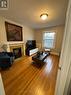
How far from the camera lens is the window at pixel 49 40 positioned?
16.1 feet

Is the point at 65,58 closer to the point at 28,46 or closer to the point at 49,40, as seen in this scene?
the point at 28,46

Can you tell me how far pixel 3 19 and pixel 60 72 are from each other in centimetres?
327

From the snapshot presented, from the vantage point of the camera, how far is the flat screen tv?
122 inches

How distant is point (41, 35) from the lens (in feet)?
17.9

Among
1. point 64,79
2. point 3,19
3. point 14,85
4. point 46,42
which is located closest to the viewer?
point 64,79

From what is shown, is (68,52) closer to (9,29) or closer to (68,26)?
(68,26)

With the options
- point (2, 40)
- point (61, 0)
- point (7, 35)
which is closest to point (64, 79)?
point (61, 0)

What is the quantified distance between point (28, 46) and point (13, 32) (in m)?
1.67

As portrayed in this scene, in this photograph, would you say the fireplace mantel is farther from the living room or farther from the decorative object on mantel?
the decorative object on mantel

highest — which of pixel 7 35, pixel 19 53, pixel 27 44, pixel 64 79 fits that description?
pixel 7 35

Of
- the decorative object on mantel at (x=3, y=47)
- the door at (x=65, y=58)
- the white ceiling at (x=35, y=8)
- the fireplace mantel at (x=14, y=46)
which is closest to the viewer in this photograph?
the door at (x=65, y=58)

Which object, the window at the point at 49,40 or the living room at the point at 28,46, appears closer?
the living room at the point at 28,46

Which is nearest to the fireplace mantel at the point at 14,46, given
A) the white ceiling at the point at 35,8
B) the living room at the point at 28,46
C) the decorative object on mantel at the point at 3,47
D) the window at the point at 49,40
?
the living room at the point at 28,46

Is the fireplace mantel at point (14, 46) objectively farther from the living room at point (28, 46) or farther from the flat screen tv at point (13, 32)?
the flat screen tv at point (13, 32)
